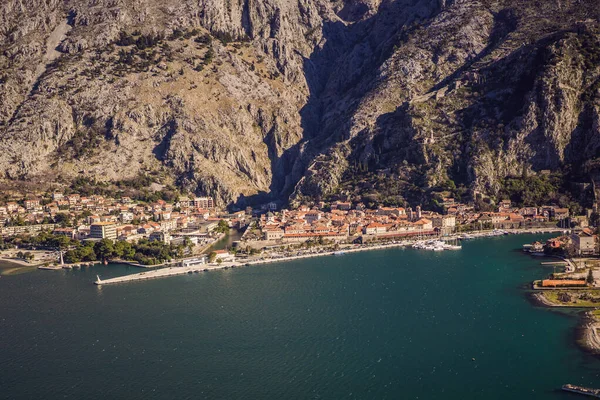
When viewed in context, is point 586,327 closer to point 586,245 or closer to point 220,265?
point 586,245

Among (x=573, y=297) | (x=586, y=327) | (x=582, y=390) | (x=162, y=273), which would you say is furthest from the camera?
(x=162, y=273)

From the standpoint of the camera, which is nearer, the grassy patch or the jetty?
the jetty

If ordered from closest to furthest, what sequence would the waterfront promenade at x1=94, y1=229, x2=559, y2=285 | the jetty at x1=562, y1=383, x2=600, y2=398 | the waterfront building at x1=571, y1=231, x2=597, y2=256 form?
the jetty at x1=562, y1=383, x2=600, y2=398 < the waterfront promenade at x1=94, y1=229, x2=559, y2=285 < the waterfront building at x1=571, y1=231, x2=597, y2=256

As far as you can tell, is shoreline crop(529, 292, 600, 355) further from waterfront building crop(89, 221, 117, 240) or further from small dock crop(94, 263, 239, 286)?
waterfront building crop(89, 221, 117, 240)

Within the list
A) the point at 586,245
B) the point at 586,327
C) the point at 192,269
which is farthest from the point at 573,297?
the point at 192,269

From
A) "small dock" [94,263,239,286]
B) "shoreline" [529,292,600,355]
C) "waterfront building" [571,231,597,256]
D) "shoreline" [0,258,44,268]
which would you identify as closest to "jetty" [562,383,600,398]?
"shoreline" [529,292,600,355]

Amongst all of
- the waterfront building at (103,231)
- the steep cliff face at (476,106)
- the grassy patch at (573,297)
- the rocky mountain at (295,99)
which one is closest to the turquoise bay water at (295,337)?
the grassy patch at (573,297)
